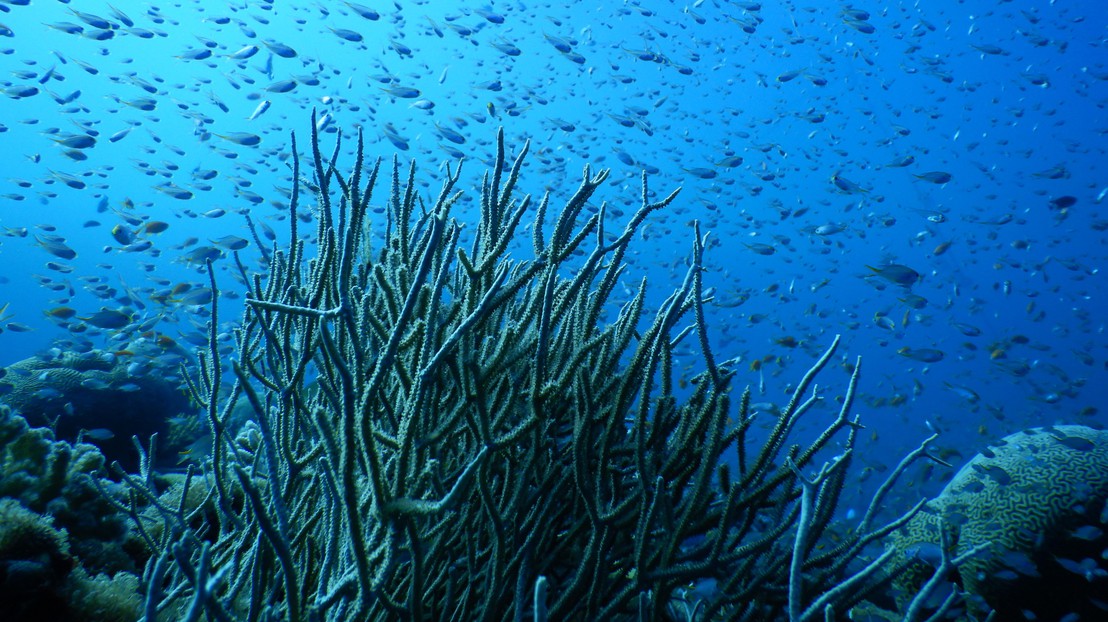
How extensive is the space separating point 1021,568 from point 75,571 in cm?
739

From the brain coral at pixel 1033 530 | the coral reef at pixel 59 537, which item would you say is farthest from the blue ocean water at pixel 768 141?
the coral reef at pixel 59 537

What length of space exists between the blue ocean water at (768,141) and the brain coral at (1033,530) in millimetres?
3522

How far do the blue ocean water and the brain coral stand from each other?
352 cm

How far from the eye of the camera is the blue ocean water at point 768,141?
1581 cm

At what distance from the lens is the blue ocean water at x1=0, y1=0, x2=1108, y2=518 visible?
15.8 m

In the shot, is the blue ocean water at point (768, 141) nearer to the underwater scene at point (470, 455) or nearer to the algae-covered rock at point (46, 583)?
the underwater scene at point (470, 455)

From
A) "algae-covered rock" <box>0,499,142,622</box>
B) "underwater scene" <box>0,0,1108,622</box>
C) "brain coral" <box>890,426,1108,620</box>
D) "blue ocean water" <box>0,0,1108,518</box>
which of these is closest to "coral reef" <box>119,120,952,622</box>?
"underwater scene" <box>0,0,1108,622</box>

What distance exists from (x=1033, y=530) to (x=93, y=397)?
43.2 ft

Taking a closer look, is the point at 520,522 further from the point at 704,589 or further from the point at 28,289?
the point at 28,289

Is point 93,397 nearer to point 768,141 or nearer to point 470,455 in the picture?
point 470,455

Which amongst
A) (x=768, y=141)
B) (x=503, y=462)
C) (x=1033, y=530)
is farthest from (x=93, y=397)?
(x=768, y=141)

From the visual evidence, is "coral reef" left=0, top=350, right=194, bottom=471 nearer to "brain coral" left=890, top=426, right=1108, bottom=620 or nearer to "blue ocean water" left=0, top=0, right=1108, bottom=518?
"blue ocean water" left=0, top=0, right=1108, bottom=518

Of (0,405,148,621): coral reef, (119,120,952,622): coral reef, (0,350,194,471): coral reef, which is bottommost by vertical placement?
(0,350,194,471): coral reef

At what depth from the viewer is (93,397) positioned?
905cm
